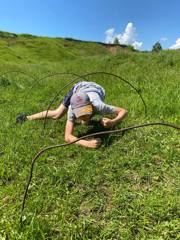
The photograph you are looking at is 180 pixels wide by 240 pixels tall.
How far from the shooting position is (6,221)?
298cm

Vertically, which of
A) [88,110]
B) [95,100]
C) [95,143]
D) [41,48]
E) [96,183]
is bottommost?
[96,183]

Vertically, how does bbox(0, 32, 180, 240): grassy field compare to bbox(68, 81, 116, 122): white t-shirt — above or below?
below

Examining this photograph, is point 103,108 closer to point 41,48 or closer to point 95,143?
point 95,143

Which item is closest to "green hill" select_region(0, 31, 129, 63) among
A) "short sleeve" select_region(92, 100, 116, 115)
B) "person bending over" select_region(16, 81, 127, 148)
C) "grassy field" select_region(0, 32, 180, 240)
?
"person bending over" select_region(16, 81, 127, 148)

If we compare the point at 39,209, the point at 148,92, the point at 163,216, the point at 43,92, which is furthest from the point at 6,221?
the point at 43,92

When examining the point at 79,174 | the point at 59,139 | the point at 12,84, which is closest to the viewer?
the point at 79,174

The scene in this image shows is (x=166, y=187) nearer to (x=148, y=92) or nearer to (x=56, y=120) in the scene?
(x=56, y=120)

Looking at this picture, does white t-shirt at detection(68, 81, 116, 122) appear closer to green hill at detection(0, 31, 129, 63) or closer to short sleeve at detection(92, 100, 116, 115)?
short sleeve at detection(92, 100, 116, 115)

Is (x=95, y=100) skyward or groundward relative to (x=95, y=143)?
skyward

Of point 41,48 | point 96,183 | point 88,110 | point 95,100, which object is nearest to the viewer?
point 96,183

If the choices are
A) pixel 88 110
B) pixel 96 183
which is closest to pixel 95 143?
pixel 88 110

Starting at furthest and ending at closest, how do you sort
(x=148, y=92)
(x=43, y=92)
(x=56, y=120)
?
(x=43, y=92), (x=148, y=92), (x=56, y=120)

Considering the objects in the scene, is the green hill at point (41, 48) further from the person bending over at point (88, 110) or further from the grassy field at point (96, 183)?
the grassy field at point (96, 183)

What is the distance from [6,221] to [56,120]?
3.18 meters
